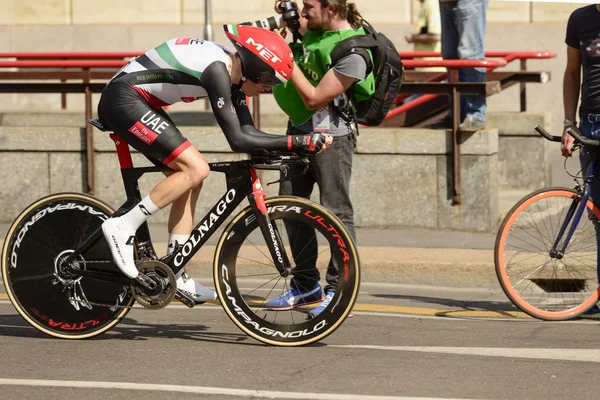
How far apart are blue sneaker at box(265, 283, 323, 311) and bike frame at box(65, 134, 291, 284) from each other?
0.23 m

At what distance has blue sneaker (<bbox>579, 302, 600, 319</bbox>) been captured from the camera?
25.8 ft

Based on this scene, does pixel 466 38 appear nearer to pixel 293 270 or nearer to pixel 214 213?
pixel 293 270

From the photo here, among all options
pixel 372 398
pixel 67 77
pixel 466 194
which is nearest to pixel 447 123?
pixel 466 194

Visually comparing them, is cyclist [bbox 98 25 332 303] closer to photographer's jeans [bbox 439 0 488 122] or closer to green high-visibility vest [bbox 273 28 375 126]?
green high-visibility vest [bbox 273 28 375 126]

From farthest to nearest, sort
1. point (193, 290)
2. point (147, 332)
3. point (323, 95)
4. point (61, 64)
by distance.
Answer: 1. point (61, 64)
2. point (323, 95)
3. point (147, 332)
4. point (193, 290)

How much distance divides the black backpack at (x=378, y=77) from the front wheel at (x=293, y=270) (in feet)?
3.51

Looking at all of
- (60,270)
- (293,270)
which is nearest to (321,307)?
(293,270)

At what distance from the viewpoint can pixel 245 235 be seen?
698 cm

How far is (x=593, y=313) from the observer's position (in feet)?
26.0

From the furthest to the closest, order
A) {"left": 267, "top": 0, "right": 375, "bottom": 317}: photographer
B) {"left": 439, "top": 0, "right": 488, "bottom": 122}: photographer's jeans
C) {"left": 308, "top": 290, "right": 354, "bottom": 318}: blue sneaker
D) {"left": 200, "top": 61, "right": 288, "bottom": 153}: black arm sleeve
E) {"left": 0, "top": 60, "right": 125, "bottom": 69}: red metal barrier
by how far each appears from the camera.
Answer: {"left": 0, "top": 60, "right": 125, "bottom": 69}: red metal barrier, {"left": 439, "top": 0, "right": 488, "bottom": 122}: photographer's jeans, {"left": 267, "top": 0, "right": 375, "bottom": 317}: photographer, {"left": 308, "top": 290, "right": 354, "bottom": 318}: blue sneaker, {"left": 200, "top": 61, "right": 288, "bottom": 153}: black arm sleeve

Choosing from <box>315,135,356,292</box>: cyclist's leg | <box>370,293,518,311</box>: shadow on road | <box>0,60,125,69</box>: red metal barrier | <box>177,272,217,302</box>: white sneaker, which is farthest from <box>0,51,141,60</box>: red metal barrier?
<box>177,272,217,302</box>: white sneaker

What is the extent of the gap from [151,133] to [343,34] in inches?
57.8

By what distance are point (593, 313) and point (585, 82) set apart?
1360mm

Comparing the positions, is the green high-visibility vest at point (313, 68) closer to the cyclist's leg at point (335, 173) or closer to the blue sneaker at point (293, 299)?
the cyclist's leg at point (335, 173)
